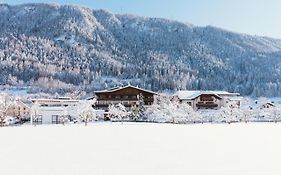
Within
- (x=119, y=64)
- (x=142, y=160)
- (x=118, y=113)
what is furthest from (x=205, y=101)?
(x=119, y=64)

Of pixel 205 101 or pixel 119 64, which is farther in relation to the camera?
pixel 119 64

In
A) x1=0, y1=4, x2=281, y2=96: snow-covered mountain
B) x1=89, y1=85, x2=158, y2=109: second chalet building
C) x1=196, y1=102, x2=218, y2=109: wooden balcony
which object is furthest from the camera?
x1=0, y1=4, x2=281, y2=96: snow-covered mountain

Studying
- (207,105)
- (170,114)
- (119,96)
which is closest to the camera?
(170,114)

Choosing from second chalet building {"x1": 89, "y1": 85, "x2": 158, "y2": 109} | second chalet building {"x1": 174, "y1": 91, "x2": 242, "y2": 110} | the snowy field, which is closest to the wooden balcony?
second chalet building {"x1": 174, "y1": 91, "x2": 242, "y2": 110}

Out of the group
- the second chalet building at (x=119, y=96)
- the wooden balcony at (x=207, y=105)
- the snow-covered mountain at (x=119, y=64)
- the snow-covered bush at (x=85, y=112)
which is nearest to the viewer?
the snow-covered bush at (x=85, y=112)

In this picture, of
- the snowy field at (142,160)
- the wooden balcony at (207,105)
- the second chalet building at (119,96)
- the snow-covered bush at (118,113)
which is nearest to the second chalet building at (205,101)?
the wooden balcony at (207,105)

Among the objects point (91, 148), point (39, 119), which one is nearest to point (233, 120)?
point (39, 119)

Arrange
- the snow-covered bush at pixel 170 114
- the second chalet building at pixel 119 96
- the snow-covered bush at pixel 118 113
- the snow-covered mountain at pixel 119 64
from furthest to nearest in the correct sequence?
the snow-covered mountain at pixel 119 64
the second chalet building at pixel 119 96
the snow-covered bush at pixel 170 114
the snow-covered bush at pixel 118 113

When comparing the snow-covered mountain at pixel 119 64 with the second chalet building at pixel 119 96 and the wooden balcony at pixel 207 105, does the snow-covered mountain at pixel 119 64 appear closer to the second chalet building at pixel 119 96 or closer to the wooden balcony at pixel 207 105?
the wooden balcony at pixel 207 105

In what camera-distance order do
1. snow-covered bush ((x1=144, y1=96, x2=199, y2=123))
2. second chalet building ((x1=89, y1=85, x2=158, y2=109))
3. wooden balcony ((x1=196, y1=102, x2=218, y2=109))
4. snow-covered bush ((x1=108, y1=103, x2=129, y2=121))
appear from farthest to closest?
wooden balcony ((x1=196, y1=102, x2=218, y2=109))
second chalet building ((x1=89, y1=85, x2=158, y2=109))
snow-covered bush ((x1=144, y1=96, x2=199, y2=123))
snow-covered bush ((x1=108, y1=103, x2=129, y2=121))

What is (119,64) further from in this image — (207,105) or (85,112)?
(85,112)

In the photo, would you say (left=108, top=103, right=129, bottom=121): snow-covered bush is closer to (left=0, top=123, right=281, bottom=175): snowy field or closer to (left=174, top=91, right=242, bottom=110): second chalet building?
(left=174, top=91, right=242, bottom=110): second chalet building

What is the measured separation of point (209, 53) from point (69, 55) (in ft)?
211

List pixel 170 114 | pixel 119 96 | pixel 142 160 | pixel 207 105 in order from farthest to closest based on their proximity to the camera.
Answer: pixel 207 105, pixel 119 96, pixel 170 114, pixel 142 160
